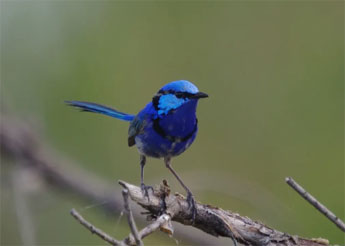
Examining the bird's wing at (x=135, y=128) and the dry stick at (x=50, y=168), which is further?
the bird's wing at (x=135, y=128)

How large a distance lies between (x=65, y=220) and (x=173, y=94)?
10.0 ft

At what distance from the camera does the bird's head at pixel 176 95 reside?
13.0ft

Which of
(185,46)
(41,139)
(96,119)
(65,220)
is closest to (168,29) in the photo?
(185,46)

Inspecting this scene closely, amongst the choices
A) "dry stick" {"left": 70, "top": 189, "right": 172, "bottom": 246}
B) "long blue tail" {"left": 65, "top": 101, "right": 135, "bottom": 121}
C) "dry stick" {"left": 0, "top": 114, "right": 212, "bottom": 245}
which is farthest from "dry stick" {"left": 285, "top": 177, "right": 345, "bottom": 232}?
"long blue tail" {"left": 65, "top": 101, "right": 135, "bottom": 121}

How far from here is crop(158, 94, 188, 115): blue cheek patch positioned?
13.2 ft

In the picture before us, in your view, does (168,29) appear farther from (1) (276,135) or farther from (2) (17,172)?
(2) (17,172)

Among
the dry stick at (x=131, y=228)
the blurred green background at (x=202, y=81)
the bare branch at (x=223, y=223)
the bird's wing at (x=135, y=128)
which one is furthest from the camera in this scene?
the blurred green background at (x=202, y=81)

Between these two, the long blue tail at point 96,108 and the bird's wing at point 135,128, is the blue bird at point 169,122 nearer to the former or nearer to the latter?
the bird's wing at point 135,128

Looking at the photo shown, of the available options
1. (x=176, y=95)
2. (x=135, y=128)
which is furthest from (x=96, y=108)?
(x=176, y=95)

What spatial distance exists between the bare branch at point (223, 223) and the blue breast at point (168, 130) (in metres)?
0.83

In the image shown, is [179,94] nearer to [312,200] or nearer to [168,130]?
[168,130]

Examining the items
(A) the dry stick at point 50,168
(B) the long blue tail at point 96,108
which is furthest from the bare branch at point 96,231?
(B) the long blue tail at point 96,108

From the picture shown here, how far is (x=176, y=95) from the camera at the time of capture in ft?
13.2

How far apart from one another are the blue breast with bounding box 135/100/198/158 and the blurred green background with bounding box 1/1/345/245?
6.11ft
